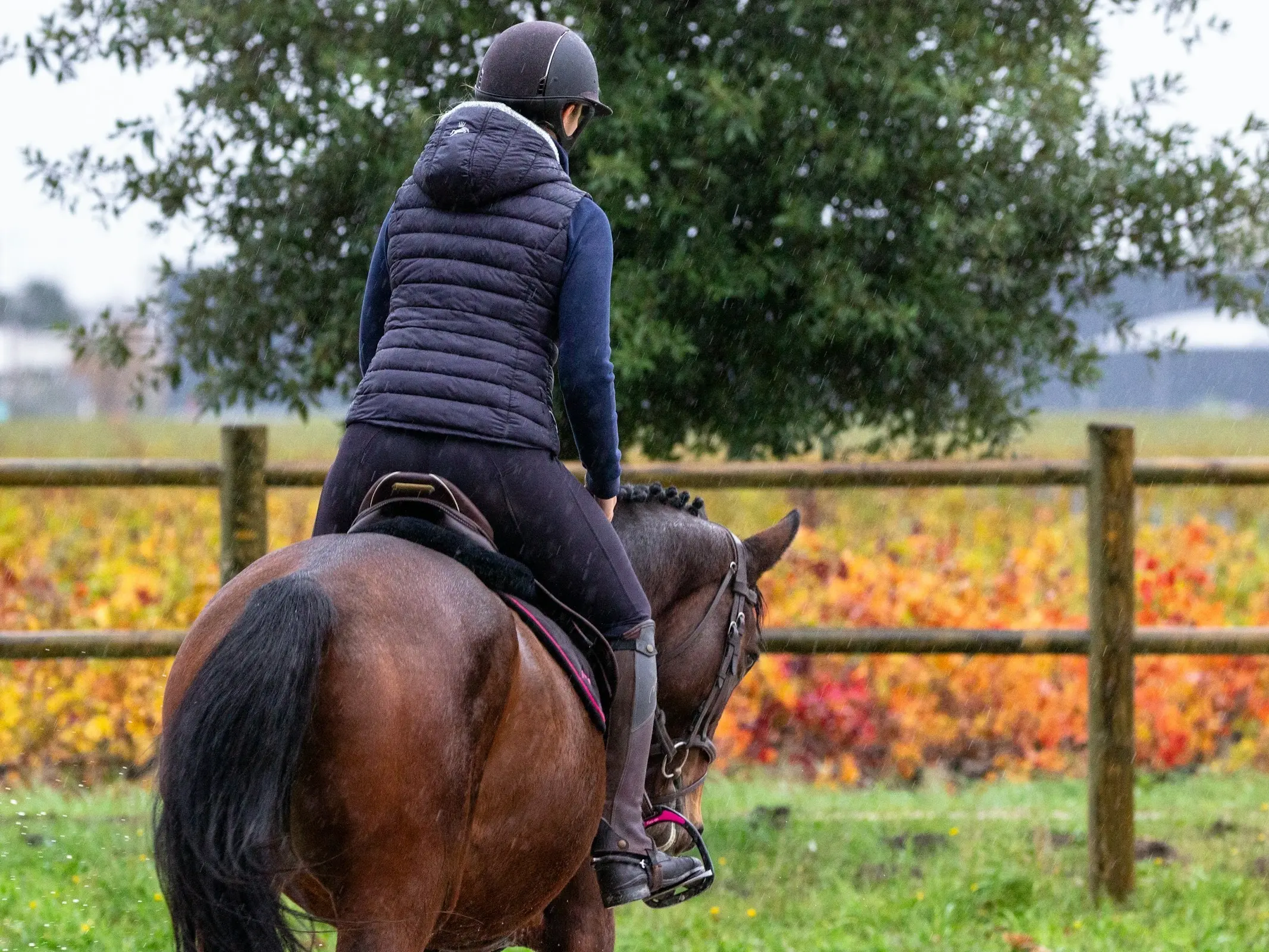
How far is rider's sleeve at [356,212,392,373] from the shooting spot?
311 centimetres

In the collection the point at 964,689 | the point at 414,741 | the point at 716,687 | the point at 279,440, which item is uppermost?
the point at 279,440

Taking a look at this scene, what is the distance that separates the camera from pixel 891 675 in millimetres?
6758

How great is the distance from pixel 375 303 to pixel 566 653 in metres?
1.04

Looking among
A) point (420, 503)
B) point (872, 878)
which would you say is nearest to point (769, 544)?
point (420, 503)

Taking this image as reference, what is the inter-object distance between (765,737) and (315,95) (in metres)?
3.76

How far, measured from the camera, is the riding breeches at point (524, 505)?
2689 mm

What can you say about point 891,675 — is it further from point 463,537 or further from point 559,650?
point 463,537

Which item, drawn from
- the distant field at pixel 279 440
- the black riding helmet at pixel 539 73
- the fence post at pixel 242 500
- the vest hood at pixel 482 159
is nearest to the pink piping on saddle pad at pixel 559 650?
the vest hood at pixel 482 159

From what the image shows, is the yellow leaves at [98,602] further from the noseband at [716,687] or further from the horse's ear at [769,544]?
the horse's ear at [769,544]

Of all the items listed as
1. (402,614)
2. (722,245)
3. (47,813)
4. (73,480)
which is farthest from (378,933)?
(722,245)

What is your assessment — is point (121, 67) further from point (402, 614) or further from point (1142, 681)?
point (1142, 681)

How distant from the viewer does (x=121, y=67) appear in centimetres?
648

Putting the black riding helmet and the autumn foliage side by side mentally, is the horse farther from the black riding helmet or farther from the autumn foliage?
the autumn foliage

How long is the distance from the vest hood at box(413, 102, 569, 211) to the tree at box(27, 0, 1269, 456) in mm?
2752
